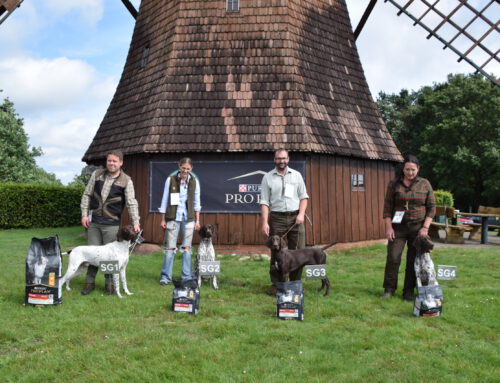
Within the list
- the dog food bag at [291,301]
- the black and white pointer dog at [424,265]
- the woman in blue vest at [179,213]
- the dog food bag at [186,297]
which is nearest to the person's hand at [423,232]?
the black and white pointer dog at [424,265]

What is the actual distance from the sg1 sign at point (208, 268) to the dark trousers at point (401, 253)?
2259 mm

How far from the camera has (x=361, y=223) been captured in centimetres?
1124

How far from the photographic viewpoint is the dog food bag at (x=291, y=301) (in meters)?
4.62

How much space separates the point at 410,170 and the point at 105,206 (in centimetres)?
392

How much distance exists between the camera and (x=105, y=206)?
5.73 m

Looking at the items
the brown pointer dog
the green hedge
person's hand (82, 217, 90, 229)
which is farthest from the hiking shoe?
the green hedge

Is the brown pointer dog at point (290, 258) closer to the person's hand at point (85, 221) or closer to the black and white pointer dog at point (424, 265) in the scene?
the black and white pointer dog at point (424, 265)

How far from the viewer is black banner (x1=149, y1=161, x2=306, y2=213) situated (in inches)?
396

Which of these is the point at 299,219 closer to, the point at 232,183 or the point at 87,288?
the point at 87,288

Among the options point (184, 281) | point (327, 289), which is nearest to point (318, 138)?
point (327, 289)

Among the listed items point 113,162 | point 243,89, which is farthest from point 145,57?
point 113,162

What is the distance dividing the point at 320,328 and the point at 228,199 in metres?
6.02

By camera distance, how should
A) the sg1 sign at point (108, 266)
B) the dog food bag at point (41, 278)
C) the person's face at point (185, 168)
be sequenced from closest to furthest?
the dog food bag at point (41, 278) < the sg1 sign at point (108, 266) < the person's face at point (185, 168)

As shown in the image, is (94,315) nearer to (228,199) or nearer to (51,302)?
(51,302)
